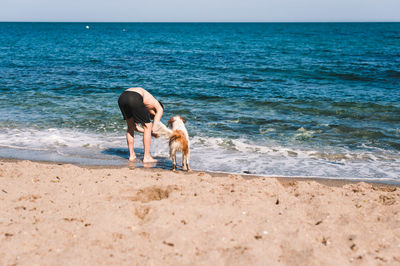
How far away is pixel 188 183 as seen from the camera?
5.62 metres

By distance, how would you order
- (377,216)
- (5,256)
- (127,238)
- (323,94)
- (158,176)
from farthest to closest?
(323,94), (158,176), (377,216), (127,238), (5,256)

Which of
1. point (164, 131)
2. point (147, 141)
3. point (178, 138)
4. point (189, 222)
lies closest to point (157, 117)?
point (164, 131)

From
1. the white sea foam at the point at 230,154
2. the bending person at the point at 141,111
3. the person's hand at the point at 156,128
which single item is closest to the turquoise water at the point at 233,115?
the white sea foam at the point at 230,154

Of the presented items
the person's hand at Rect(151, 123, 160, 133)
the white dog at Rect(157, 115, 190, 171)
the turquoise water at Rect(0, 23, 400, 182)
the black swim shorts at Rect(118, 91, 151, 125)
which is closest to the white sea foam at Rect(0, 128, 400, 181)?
the turquoise water at Rect(0, 23, 400, 182)

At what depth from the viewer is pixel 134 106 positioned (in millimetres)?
7227

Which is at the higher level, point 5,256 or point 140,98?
point 140,98

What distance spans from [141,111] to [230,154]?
231 cm

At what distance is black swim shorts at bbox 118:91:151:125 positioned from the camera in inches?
282

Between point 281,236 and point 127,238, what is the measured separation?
1.66m

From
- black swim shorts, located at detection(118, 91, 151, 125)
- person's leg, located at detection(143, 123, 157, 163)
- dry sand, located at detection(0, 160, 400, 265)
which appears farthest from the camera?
person's leg, located at detection(143, 123, 157, 163)

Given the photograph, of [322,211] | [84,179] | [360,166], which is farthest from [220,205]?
[360,166]

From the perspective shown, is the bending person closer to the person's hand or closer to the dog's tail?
the person's hand

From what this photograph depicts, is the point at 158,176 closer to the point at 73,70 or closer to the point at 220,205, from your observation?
the point at 220,205

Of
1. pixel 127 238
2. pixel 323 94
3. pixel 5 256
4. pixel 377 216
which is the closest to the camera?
pixel 5 256
